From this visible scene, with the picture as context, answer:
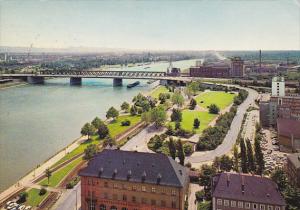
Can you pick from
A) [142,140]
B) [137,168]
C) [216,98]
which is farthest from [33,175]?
[216,98]

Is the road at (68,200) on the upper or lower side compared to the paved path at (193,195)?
lower

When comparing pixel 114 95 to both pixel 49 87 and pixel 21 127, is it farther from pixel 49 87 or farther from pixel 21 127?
pixel 21 127

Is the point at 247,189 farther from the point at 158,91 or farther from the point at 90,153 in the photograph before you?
the point at 158,91

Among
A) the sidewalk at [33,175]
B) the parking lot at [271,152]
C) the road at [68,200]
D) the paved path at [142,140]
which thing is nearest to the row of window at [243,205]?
the road at [68,200]

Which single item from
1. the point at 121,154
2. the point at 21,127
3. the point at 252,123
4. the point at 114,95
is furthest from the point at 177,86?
the point at 121,154

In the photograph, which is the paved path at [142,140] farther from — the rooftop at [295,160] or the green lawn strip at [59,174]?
the rooftop at [295,160]

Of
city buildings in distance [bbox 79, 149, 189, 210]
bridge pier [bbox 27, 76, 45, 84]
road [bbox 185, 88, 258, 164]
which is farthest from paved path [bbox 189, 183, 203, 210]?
bridge pier [bbox 27, 76, 45, 84]
